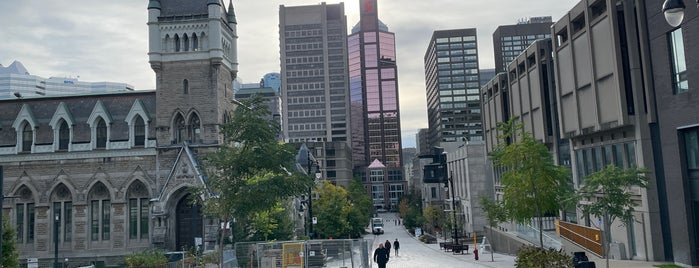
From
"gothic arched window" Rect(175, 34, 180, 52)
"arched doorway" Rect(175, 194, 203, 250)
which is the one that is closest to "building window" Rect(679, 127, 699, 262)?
"arched doorway" Rect(175, 194, 203, 250)

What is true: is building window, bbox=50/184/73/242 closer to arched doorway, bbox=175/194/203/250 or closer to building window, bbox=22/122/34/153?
building window, bbox=22/122/34/153

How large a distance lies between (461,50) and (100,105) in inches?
5932

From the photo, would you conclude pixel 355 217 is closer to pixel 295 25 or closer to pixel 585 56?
pixel 585 56

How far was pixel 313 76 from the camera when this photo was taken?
172 meters

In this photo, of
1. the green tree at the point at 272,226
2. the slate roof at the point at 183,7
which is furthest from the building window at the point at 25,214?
the green tree at the point at 272,226

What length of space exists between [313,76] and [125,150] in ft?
426

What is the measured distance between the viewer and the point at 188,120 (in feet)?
141

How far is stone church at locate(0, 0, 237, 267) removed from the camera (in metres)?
43.1

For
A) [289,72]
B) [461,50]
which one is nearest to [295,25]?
Result: [289,72]

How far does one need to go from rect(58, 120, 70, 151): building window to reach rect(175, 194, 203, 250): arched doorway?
11.9 meters

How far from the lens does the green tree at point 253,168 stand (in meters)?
25.8

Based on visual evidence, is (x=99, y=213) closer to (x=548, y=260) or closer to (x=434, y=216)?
(x=548, y=260)

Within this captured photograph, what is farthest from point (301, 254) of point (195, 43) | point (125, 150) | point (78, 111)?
point (78, 111)

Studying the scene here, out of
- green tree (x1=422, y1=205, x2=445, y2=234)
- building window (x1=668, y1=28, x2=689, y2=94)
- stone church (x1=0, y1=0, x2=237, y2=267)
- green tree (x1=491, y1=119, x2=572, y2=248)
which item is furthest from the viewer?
green tree (x1=422, y1=205, x2=445, y2=234)
